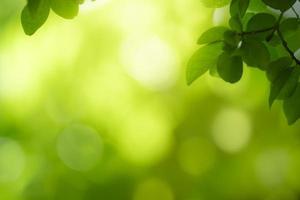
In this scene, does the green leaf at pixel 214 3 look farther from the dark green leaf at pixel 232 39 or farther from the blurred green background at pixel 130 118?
the blurred green background at pixel 130 118

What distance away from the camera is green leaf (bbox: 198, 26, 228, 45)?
3.52 ft

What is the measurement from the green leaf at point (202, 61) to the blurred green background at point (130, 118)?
4.26m

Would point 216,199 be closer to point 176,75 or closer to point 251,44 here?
point 176,75

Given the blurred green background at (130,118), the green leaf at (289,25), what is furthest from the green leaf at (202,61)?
the blurred green background at (130,118)

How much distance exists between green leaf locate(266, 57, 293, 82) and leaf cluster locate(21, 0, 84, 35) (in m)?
0.32

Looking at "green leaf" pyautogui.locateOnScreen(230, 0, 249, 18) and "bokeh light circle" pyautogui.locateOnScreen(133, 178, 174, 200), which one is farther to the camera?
"bokeh light circle" pyautogui.locateOnScreen(133, 178, 174, 200)

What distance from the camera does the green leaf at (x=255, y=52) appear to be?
41.1 inches

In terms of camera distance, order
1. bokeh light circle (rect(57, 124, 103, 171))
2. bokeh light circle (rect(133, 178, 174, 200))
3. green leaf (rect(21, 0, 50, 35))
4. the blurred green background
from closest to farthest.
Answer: green leaf (rect(21, 0, 50, 35))
the blurred green background
bokeh light circle (rect(133, 178, 174, 200))
bokeh light circle (rect(57, 124, 103, 171))

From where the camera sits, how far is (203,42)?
A: 3.52 feet

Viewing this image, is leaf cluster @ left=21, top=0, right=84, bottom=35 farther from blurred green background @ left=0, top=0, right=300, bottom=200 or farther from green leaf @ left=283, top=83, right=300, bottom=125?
blurred green background @ left=0, top=0, right=300, bottom=200

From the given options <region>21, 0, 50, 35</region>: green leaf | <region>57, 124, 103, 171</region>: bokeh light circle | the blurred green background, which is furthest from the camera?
<region>57, 124, 103, 171</region>: bokeh light circle

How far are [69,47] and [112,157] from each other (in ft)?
3.44

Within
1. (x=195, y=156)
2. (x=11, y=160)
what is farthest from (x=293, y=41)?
(x=11, y=160)

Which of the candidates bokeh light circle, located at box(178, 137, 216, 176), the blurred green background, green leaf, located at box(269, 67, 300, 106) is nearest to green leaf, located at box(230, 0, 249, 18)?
green leaf, located at box(269, 67, 300, 106)
